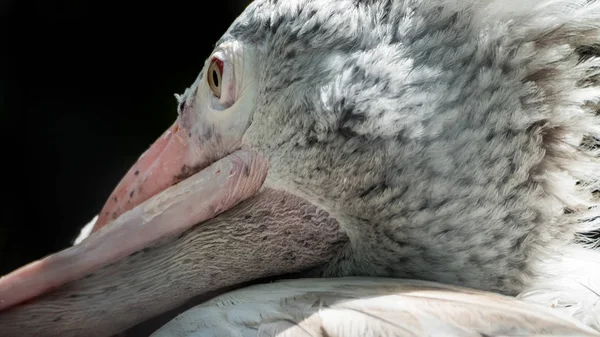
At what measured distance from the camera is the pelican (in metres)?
1.05

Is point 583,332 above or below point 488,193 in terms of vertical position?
below

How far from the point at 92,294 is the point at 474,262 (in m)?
0.64

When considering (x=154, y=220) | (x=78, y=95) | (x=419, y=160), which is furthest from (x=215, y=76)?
(x=78, y=95)

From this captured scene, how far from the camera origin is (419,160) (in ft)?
3.46

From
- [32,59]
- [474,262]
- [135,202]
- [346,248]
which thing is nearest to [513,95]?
[474,262]

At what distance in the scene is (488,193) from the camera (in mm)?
1062

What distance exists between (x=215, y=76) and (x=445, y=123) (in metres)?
0.43

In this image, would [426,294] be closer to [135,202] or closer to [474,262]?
[474,262]

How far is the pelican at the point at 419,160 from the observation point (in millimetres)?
1046

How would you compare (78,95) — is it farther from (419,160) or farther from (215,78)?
(419,160)

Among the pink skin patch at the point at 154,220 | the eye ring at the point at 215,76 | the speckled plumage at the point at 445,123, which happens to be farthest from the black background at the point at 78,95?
the speckled plumage at the point at 445,123

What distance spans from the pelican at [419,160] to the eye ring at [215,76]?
17 millimetres

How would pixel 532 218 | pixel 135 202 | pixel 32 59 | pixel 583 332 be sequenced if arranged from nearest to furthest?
pixel 583 332
pixel 532 218
pixel 135 202
pixel 32 59

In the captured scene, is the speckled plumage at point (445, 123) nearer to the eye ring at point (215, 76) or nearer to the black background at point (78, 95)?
the eye ring at point (215, 76)
